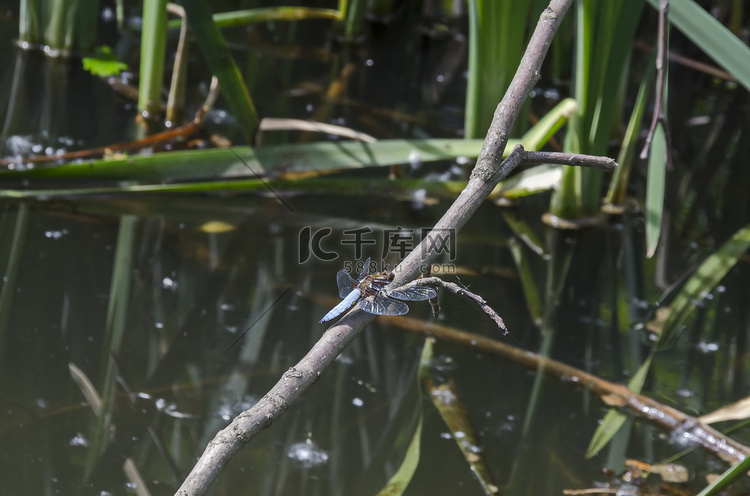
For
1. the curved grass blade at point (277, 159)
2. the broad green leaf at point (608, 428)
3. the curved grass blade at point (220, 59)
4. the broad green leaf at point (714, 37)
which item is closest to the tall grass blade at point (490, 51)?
the curved grass blade at point (277, 159)

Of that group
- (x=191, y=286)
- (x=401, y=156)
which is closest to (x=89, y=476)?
(x=191, y=286)

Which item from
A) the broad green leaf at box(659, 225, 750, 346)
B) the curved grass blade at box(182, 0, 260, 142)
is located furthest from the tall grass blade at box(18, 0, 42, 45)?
the broad green leaf at box(659, 225, 750, 346)

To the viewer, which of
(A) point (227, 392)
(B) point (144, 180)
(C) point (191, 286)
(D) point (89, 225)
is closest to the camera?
(A) point (227, 392)

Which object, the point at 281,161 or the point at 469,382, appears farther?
the point at 281,161

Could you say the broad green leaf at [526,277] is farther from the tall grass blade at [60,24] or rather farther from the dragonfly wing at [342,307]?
the tall grass blade at [60,24]

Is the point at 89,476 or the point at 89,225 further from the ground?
the point at 89,225

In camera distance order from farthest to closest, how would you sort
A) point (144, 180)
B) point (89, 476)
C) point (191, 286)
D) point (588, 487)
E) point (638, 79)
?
1. point (638, 79)
2. point (144, 180)
3. point (191, 286)
4. point (588, 487)
5. point (89, 476)

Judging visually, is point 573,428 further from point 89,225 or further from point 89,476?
point 89,225
